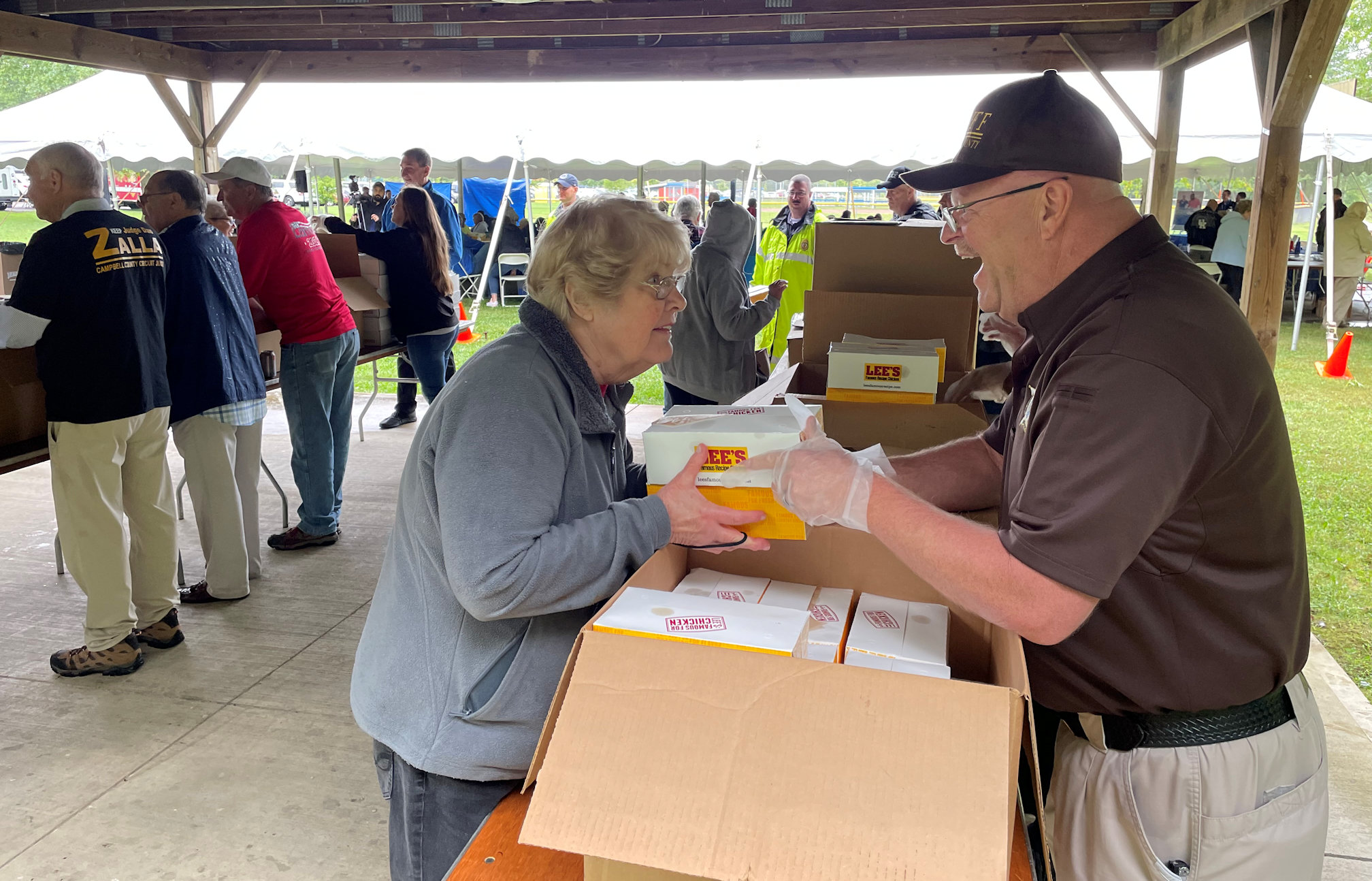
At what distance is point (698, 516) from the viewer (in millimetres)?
1301

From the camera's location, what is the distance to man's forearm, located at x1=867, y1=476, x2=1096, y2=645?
103 cm

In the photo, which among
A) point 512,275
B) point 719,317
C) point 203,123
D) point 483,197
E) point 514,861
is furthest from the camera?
point 483,197

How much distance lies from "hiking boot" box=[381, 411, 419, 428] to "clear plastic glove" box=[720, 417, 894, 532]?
6126 millimetres

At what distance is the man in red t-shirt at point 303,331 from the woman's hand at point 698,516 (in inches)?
138

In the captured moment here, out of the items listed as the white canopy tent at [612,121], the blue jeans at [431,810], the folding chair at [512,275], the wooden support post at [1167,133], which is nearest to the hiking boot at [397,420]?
the white canopy tent at [612,121]

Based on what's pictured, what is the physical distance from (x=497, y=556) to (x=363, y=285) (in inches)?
184

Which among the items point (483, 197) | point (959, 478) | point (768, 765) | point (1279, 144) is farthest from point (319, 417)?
point (483, 197)

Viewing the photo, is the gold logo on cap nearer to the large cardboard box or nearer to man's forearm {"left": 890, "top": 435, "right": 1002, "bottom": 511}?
man's forearm {"left": 890, "top": 435, "right": 1002, "bottom": 511}

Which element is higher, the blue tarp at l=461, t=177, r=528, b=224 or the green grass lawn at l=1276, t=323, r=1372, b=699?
the blue tarp at l=461, t=177, r=528, b=224

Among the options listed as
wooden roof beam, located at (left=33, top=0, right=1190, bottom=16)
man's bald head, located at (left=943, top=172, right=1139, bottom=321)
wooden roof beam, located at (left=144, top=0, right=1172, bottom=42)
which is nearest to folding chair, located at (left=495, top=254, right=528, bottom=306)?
wooden roof beam, located at (left=144, top=0, right=1172, bottom=42)

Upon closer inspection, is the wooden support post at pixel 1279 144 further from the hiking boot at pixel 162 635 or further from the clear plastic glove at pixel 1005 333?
the hiking boot at pixel 162 635

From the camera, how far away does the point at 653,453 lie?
1365 mm

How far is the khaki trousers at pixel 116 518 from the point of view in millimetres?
3152

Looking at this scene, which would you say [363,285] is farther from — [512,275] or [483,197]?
[483,197]
